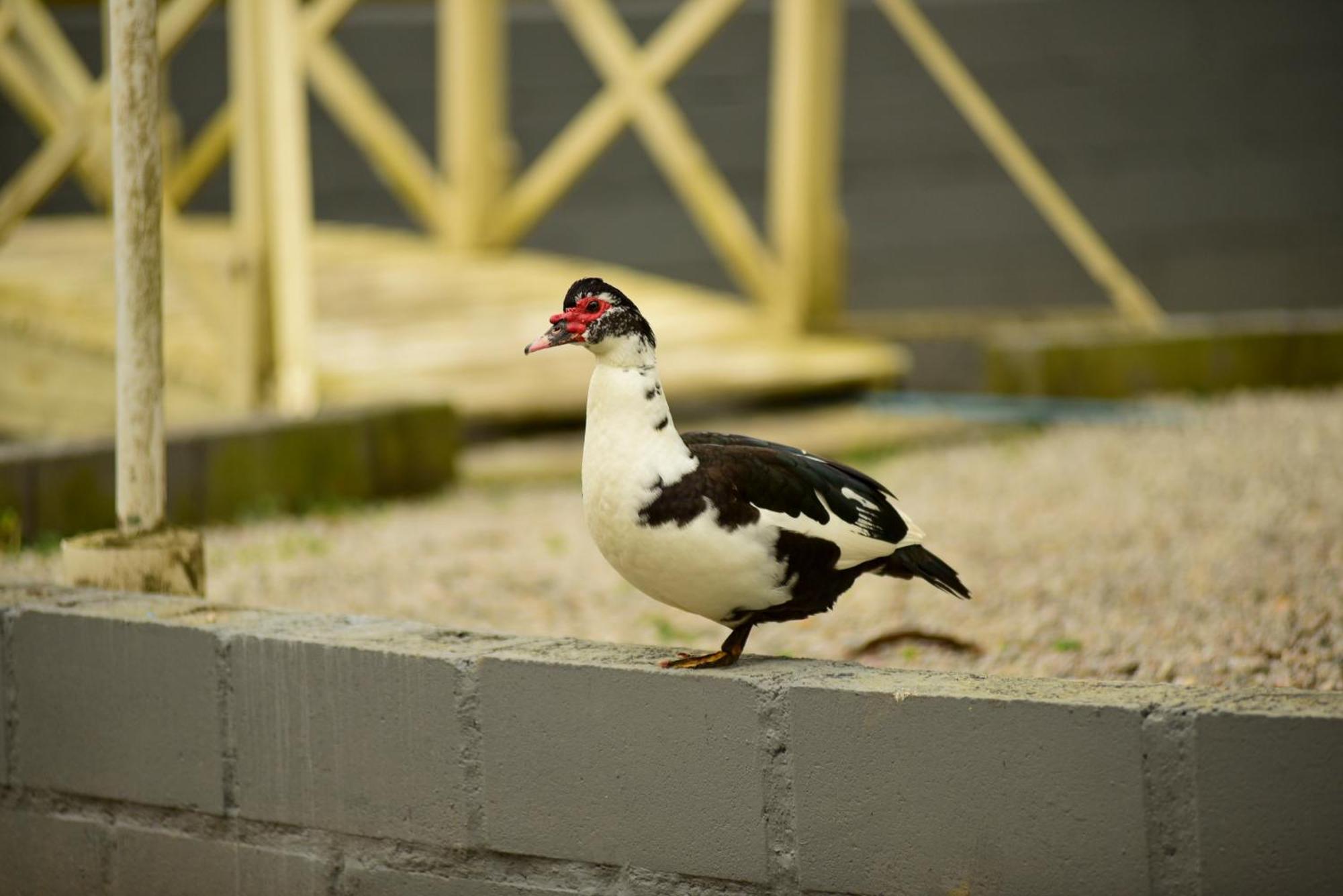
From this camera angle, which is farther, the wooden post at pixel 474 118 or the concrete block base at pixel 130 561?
the wooden post at pixel 474 118

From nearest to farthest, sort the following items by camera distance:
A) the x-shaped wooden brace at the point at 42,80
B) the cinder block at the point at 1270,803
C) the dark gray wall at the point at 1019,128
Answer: the cinder block at the point at 1270,803, the x-shaped wooden brace at the point at 42,80, the dark gray wall at the point at 1019,128

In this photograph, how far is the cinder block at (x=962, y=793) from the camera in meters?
1.71

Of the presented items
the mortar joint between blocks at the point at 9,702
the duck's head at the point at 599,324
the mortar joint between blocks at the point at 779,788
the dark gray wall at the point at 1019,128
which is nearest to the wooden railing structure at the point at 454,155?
the dark gray wall at the point at 1019,128

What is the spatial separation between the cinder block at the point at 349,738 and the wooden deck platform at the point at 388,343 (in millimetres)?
2800

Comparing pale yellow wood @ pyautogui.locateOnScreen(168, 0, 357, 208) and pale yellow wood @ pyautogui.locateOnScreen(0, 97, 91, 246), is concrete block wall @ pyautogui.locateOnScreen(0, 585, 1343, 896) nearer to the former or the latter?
pale yellow wood @ pyautogui.locateOnScreen(0, 97, 91, 246)

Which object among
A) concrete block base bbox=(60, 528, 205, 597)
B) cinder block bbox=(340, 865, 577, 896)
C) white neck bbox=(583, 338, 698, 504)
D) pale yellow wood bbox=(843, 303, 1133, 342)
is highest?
pale yellow wood bbox=(843, 303, 1133, 342)

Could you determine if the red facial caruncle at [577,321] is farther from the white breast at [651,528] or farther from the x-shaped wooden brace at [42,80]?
the x-shaped wooden brace at [42,80]

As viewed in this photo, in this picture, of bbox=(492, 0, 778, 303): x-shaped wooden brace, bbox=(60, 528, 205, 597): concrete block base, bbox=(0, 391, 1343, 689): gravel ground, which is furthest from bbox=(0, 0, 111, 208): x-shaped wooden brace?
bbox=(60, 528, 205, 597): concrete block base

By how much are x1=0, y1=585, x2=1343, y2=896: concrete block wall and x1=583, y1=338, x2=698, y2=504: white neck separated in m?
0.26

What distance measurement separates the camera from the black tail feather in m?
2.07

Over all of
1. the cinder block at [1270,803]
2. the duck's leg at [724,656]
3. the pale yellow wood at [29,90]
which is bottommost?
the cinder block at [1270,803]

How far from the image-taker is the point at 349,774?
6.89 feet

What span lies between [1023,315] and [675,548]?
5581mm

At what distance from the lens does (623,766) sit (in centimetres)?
195
